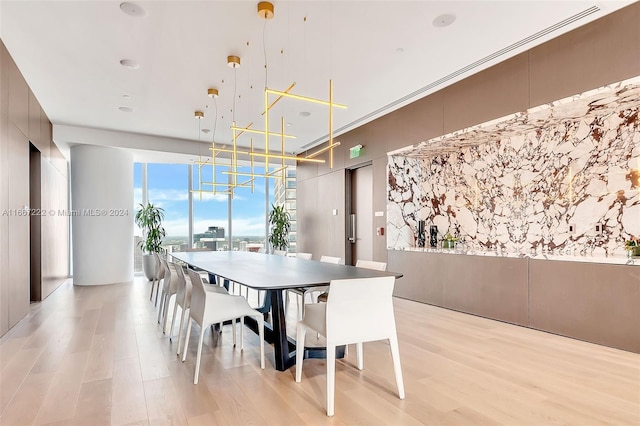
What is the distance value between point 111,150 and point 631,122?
27.9 ft

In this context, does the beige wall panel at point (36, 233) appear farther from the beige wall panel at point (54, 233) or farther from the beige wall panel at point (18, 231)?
the beige wall panel at point (18, 231)

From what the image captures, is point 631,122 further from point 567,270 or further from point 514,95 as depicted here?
point 567,270

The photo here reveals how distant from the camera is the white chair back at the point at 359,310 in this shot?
2.40 meters

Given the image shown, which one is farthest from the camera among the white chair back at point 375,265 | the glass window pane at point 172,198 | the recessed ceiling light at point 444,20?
the glass window pane at point 172,198

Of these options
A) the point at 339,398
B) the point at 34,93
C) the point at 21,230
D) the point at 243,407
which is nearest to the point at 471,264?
the point at 339,398

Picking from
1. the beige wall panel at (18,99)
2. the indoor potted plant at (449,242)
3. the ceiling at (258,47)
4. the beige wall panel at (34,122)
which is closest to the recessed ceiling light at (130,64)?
the ceiling at (258,47)

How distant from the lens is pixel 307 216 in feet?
29.3

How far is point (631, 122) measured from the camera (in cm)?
387

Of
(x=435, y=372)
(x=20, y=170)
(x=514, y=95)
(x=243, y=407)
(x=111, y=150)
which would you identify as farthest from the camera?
(x=111, y=150)

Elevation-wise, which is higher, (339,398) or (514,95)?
(514,95)

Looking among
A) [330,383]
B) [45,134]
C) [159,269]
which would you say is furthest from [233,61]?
[45,134]

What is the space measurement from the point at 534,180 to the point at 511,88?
127 centimetres

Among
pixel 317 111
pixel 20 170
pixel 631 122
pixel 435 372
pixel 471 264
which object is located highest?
pixel 317 111

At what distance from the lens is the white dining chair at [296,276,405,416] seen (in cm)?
238
